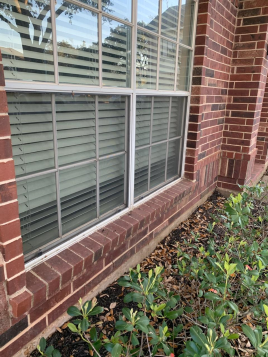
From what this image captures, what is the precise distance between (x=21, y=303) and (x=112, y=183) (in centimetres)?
112

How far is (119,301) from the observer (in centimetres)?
196

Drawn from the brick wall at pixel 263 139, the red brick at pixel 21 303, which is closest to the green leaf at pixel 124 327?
the red brick at pixel 21 303

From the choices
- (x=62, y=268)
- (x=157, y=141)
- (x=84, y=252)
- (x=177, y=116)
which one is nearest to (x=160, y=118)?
(x=157, y=141)

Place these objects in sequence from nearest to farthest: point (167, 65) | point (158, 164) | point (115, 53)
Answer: point (115, 53) < point (167, 65) < point (158, 164)

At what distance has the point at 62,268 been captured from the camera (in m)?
1.59

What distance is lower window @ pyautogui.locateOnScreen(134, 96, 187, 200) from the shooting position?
7.92 feet

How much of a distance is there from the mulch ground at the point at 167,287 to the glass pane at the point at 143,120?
95 centimetres

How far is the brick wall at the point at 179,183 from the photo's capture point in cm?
130

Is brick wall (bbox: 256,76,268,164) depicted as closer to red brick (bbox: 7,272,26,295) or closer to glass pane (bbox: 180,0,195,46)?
glass pane (bbox: 180,0,195,46)

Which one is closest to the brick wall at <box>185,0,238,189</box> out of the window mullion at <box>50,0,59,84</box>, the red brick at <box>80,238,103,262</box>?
the red brick at <box>80,238,103,262</box>

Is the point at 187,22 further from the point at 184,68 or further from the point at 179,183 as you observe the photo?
the point at 179,183

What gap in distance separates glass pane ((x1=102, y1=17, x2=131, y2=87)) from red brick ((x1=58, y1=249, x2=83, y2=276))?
119 centimetres

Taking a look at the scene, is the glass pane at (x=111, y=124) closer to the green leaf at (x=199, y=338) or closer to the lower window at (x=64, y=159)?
the lower window at (x=64, y=159)

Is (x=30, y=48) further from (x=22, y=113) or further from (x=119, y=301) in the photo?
A: (x=119, y=301)
